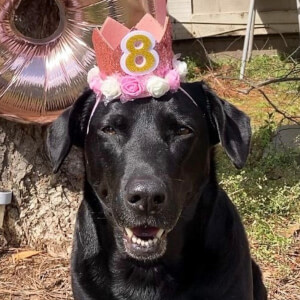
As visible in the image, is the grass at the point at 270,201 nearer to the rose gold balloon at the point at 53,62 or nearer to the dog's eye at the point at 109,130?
the rose gold balloon at the point at 53,62

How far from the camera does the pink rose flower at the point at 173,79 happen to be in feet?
8.33

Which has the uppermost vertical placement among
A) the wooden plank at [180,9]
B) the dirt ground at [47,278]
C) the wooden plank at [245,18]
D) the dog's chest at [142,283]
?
the wooden plank at [180,9]

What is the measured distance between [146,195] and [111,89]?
472 millimetres

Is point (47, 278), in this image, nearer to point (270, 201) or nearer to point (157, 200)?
point (270, 201)

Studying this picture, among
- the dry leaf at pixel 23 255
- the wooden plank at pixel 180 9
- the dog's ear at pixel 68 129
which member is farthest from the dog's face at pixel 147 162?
the wooden plank at pixel 180 9

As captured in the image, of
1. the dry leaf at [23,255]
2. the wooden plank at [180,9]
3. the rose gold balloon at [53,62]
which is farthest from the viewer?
the wooden plank at [180,9]

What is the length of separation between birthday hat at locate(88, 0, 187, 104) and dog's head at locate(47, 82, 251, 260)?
0.16 ft

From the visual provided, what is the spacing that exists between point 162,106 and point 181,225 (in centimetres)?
51

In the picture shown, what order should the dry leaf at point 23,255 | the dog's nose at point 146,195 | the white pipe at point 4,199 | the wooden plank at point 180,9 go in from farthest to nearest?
the wooden plank at point 180,9 → the dry leaf at point 23,255 → the white pipe at point 4,199 → the dog's nose at point 146,195

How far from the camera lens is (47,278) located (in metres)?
3.80

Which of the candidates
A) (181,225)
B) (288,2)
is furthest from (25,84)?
(288,2)

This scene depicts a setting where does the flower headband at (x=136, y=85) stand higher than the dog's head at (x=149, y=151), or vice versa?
the flower headband at (x=136, y=85)

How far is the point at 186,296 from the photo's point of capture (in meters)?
2.62

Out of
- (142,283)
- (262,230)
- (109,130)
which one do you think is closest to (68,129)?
(109,130)
